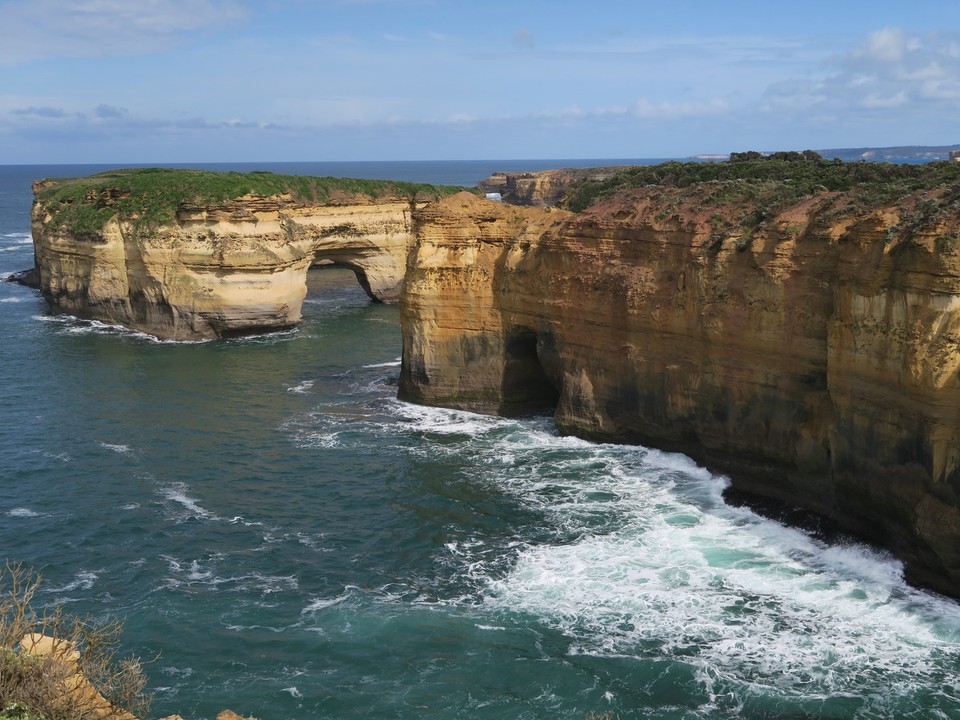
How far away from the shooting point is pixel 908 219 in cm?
2089

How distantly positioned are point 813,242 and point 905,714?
1182cm

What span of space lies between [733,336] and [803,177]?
53.9ft

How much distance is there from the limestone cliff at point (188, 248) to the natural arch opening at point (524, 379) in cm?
2152

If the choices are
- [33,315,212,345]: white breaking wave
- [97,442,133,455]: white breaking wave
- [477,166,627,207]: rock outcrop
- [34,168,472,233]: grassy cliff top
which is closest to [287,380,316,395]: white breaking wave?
[97,442,133,455]: white breaking wave

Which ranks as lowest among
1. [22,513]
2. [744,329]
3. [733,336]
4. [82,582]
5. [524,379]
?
[82,582]

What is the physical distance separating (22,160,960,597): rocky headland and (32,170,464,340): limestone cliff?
1831cm

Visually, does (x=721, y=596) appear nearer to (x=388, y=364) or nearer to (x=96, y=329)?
(x=388, y=364)

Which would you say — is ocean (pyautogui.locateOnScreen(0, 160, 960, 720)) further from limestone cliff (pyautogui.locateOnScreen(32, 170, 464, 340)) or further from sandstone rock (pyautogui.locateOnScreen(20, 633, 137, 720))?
limestone cliff (pyautogui.locateOnScreen(32, 170, 464, 340))

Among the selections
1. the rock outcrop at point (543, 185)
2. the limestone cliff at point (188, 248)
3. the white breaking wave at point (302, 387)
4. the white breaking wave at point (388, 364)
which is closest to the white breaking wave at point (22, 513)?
the white breaking wave at point (302, 387)

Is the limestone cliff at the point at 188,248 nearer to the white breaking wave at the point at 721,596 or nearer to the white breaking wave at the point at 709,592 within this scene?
the white breaking wave at the point at 709,592

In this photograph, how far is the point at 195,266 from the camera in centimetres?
4959

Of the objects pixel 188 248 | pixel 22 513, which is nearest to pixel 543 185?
pixel 188 248

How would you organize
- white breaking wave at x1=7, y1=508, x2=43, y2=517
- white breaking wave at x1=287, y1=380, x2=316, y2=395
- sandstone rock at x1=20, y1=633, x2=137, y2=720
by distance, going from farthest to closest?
white breaking wave at x1=287, y1=380, x2=316, y2=395 → white breaking wave at x1=7, y1=508, x2=43, y2=517 → sandstone rock at x1=20, y1=633, x2=137, y2=720

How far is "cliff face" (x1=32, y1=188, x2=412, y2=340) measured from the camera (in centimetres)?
4978
